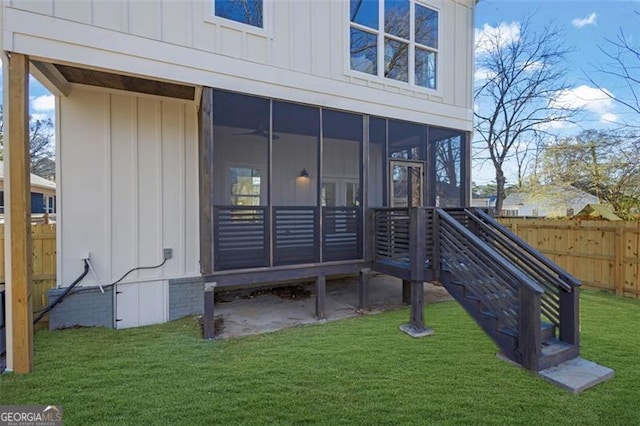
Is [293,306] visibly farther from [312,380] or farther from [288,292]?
[312,380]

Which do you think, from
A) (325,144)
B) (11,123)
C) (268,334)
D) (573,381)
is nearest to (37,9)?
(11,123)

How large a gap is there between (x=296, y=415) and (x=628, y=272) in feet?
24.7

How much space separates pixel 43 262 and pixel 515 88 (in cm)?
2131

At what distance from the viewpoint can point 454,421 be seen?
106 inches

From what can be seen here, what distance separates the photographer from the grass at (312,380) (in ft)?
9.18

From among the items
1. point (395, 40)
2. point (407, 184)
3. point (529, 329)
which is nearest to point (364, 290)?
point (407, 184)

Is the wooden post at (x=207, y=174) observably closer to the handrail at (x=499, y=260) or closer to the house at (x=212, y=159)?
the house at (x=212, y=159)

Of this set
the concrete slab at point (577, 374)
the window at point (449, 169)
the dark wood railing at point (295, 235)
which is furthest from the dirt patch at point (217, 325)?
the window at point (449, 169)

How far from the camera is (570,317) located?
12.7ft

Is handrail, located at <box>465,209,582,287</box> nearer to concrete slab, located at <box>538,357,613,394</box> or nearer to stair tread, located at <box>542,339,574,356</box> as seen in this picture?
stair tread, located at <box>542,339,574,356</box>

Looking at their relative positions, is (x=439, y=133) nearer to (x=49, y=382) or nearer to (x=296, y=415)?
(x=296, y=415)

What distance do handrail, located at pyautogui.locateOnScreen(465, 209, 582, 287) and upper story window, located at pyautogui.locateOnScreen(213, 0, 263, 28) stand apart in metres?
4.75

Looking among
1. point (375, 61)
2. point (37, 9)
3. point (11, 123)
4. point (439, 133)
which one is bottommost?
point (11, 123)

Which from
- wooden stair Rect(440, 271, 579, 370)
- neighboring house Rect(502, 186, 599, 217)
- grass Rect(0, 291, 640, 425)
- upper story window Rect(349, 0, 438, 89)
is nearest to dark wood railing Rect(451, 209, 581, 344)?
wooden stair Rect(440, 271, 579, 370)
